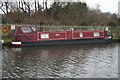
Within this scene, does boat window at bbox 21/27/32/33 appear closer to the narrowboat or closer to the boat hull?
the narrowboat

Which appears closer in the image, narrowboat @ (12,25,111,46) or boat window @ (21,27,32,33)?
narrowboat @ (12,25,111,46)

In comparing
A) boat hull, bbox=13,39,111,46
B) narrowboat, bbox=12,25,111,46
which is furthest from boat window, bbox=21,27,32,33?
boat hull, bbox=13,39,111,46

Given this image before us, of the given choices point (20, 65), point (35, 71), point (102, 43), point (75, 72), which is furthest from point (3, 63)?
point (102, 43)

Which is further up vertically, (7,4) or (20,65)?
(7,4)

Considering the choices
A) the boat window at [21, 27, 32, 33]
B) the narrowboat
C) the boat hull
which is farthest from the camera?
the boat window at [21, 27, 32, 33]

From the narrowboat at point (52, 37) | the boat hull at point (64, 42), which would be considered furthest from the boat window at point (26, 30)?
the boat hull at point (64, 42)

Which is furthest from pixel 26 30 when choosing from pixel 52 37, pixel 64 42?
pixel 64 42

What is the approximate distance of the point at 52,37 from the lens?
997 inches

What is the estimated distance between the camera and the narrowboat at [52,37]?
2375cm

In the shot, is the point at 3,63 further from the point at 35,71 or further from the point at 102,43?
the point at 102,43

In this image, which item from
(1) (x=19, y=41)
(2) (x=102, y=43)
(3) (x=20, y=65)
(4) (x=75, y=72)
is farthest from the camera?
(2) (x=102, y=43)

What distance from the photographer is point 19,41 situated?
77.0 ft

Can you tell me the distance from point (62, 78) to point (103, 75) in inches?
70.3

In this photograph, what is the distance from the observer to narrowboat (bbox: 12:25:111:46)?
2375 centimetres
